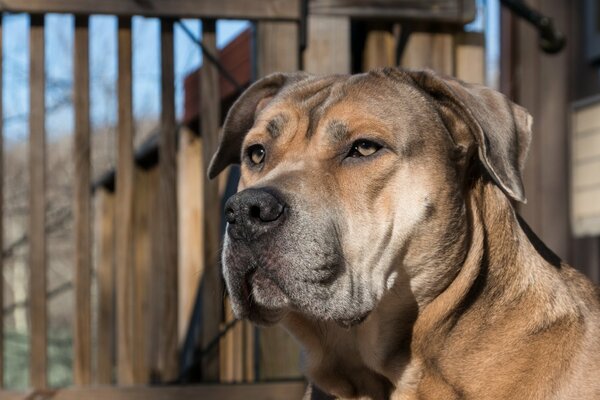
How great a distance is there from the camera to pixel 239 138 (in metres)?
4.32

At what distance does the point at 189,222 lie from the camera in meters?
7.33

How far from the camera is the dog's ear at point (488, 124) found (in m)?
3.39

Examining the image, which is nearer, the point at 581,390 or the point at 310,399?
the point at 581,390

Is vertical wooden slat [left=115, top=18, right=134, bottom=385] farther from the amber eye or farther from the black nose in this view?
the black nose

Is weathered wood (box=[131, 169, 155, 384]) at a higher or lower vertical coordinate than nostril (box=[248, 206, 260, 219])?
lower

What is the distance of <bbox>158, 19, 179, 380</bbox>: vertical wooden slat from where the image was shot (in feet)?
15.7

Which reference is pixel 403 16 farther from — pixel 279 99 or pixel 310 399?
pixel 310 399

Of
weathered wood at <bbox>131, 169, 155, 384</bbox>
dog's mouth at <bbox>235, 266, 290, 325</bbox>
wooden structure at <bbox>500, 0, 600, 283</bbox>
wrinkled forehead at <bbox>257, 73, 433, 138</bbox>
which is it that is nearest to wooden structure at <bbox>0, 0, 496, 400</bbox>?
wrinkled forehead at <bbox>257, 73, 433, 138</bbox>

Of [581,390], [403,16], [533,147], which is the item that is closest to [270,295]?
[581,390]

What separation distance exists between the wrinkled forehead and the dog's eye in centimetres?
6

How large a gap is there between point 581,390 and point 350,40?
232 centimetres

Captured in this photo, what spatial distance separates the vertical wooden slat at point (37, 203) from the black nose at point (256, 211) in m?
1.79

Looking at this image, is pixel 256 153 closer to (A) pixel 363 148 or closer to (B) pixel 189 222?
(A) pixel 363 148

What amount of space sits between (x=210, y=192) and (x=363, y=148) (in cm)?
161
